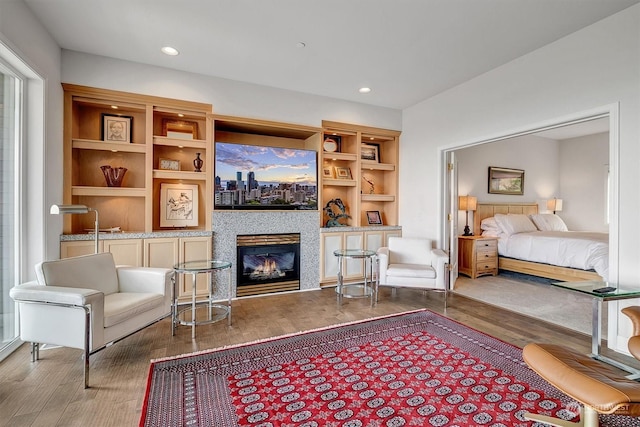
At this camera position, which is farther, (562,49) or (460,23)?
(562,49)

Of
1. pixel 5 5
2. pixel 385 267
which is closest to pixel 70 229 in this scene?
pixel 5 5

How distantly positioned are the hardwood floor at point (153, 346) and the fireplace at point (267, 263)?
179 mm

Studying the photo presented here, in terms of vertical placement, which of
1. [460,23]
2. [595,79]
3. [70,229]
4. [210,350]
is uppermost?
[460,23]

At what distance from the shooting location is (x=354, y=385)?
2.05 metres

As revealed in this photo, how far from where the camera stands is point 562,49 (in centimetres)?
307

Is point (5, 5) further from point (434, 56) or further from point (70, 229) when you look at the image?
point (434, 56)

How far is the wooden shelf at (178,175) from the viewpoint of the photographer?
3740 mm

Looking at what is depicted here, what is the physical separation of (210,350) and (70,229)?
7.49 ft

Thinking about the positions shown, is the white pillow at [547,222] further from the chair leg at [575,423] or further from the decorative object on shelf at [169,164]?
the decorative object on shelf at [169,164]

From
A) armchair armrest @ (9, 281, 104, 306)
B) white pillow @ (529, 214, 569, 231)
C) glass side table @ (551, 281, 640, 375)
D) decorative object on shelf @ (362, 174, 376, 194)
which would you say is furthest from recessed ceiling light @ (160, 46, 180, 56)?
white pillow @ (529, 214, 569, 231)

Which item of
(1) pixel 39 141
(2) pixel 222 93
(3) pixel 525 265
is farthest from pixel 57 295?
(3) pixel 525 265

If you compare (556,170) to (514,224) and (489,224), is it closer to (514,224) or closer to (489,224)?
(514,224)

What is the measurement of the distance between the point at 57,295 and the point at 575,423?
3215mm

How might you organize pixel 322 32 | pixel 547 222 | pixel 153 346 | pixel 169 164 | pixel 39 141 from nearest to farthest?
pixel 153 346, pixel 39 141, pixel 322 32, pixel 169 164, pixel 547 222
